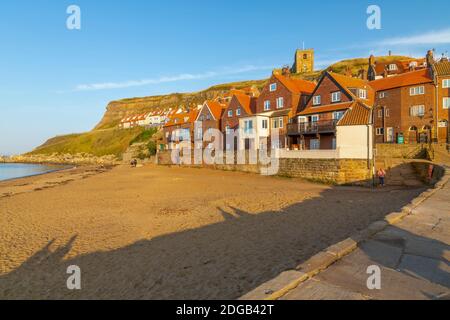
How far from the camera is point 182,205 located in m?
17.8

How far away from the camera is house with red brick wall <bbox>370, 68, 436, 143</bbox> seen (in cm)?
4012

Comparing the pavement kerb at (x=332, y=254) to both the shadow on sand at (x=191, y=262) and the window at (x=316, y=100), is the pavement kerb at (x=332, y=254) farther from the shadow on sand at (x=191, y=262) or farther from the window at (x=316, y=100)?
the window at (x=316, y=100)

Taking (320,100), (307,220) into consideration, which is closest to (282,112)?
(320,100)

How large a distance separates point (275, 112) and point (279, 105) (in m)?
1.21

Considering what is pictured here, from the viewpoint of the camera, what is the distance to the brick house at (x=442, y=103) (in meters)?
39.0

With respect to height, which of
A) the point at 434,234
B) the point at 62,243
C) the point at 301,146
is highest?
the point at 301,146

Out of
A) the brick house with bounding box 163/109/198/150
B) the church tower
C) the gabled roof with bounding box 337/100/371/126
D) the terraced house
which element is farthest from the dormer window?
the church tower

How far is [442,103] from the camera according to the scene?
39312mm

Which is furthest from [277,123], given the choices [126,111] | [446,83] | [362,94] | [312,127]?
[126,111]

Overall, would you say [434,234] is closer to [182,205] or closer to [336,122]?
[182,205]

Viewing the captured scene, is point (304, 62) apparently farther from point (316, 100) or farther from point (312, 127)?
point (312, 127)
